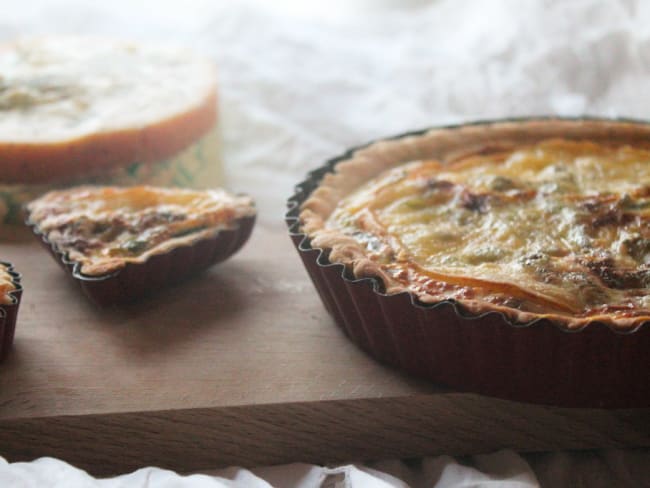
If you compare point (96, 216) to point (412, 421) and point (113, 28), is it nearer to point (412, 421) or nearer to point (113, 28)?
Answer: point (412, 421)

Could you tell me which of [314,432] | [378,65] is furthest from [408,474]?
[378,65]

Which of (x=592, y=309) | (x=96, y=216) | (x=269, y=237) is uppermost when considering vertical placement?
(x=592, y=309)

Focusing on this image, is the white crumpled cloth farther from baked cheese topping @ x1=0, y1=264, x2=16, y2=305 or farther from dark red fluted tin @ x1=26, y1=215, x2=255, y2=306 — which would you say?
dark red fluted tin @ x1=26, y1=215, x2=255, y2=306

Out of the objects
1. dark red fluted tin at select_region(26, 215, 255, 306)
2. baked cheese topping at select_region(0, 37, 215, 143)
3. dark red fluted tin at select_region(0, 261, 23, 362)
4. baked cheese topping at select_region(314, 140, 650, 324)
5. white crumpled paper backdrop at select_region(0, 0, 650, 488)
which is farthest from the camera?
white crumpled paper backdrop at select_region(0, 0, 650, 488)

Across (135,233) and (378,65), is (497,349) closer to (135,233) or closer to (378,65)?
(135,233)

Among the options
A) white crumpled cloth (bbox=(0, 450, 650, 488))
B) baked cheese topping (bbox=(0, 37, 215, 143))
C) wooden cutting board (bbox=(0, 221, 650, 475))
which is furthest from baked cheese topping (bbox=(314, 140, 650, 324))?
baked cheese topping (bbox=(0, 37, 215, 143))

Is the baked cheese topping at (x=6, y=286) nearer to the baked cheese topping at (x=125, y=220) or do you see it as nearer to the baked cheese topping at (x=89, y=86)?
the baked cheese topping at (x=125, y=220)

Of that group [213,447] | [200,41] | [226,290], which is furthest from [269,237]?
[200,41]
